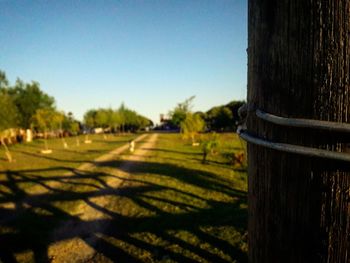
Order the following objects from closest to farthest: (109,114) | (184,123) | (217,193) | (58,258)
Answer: (58,258) → (217,193) → (184,123) → (109,114)

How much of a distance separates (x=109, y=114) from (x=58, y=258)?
68684 millimetres

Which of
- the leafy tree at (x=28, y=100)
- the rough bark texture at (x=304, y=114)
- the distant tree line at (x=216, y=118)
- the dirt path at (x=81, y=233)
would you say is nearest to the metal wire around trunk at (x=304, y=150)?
the rough bark texture at (x=304, y=114)

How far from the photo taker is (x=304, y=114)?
81cm

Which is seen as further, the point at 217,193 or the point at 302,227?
the point at 217,193

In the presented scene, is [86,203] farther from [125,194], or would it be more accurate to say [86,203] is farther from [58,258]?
[58,258]

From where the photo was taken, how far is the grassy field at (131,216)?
6750 mm

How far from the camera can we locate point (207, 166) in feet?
60.6

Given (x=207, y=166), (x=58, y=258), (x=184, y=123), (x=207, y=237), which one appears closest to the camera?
(x=58, y=258)

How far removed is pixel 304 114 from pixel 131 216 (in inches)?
348

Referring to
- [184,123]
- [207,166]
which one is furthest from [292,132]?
[184,123]

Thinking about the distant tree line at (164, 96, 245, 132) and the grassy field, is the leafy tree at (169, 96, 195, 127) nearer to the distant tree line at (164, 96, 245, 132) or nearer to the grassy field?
the distant tree line at (164, 96, 245, 132)

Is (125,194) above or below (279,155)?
below

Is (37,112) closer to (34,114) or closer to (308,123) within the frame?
(34,114)

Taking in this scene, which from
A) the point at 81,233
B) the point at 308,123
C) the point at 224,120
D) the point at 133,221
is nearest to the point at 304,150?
the point at 308,123
